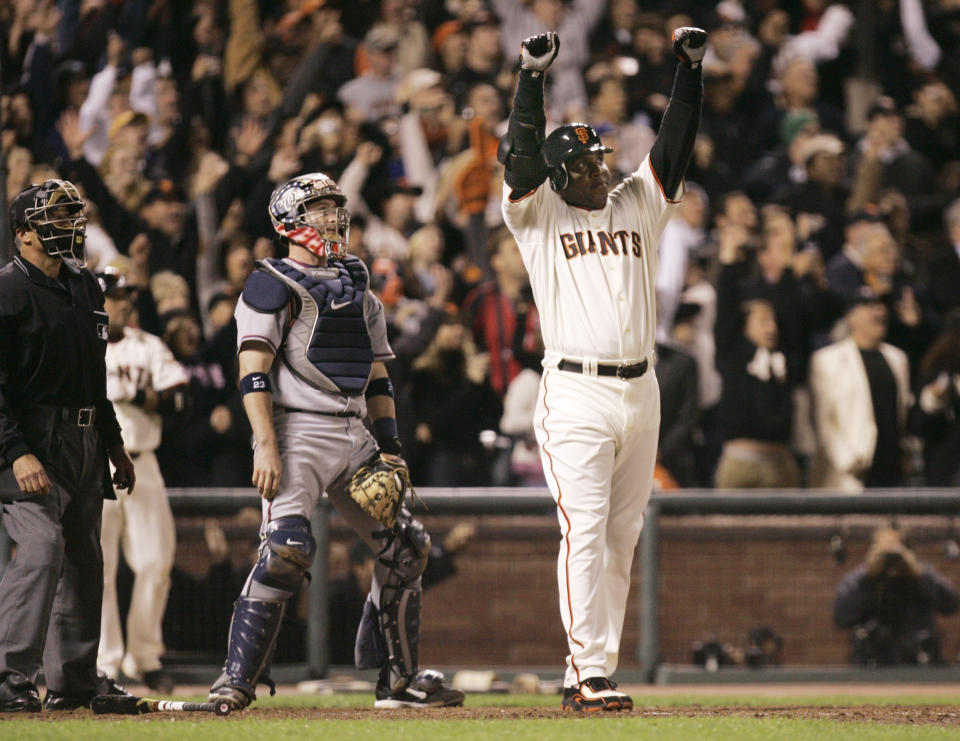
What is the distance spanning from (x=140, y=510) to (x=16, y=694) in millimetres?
2120

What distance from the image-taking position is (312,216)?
19.3 ft

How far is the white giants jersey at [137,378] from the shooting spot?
7770 mm

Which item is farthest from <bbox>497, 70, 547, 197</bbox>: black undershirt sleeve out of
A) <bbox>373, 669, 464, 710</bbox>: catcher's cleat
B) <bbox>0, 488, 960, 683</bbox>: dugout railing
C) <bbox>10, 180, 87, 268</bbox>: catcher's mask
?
<bbox>0, 488, 960, 683</bbox>: dugout railing

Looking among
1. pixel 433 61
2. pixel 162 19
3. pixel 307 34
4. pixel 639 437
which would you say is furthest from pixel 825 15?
pixel 639 437

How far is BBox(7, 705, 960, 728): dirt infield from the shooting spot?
18.2ft

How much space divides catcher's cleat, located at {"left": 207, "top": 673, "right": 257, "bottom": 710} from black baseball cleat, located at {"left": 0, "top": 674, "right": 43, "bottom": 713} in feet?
2.36

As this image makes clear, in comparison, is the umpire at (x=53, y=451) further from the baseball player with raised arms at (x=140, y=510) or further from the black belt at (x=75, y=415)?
the baseball player with raised arms at (x=140, y=510)

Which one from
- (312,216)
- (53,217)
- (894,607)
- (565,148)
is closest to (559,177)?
(565,148)

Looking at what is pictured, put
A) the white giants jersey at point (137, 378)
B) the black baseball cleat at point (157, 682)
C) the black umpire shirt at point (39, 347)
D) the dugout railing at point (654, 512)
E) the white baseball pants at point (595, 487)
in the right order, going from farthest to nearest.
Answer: the dugout railing at point (654, 512) < the white giants jersey at point (137, 378) < the black baseball cleat at point (157, 682) < the black umpire shirt at point (39, 347) < the white baseball pants at point (595, 487)

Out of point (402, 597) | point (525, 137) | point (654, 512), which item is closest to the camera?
point (525, 137)

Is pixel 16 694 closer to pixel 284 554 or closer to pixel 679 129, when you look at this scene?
pixel 284 554

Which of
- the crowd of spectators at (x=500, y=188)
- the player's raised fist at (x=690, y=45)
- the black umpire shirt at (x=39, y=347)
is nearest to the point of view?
the black umpire shirt at (x=39, y=347)

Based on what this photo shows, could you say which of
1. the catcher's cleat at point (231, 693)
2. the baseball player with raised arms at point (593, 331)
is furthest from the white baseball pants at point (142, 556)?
the baseball player with raised arms at point (593, 331)

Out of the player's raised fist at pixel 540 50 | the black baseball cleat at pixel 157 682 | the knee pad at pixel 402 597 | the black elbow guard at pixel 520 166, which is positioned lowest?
the black baseball cleat at pixel 157 682
